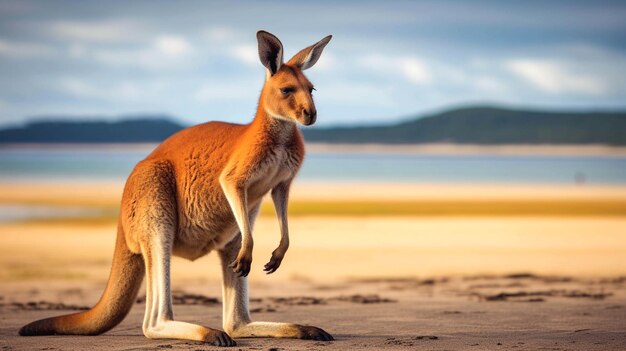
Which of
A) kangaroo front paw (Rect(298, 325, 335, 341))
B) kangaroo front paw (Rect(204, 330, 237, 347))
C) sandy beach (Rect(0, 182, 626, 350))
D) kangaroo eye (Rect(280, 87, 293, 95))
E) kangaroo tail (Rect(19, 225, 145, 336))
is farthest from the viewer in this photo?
sandy beach (Rect(0, 182, 626, 350))

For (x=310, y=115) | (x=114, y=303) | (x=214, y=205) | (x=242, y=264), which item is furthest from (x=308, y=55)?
(x=114, y=303)

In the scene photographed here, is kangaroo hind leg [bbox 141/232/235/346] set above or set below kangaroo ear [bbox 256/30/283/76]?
below

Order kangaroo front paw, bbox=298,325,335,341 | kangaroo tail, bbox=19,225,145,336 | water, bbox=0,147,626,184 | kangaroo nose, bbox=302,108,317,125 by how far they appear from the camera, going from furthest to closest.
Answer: water, bbox=0,147,626,184
kangaroo tail, bbox=19,225,145,336
kangaroo front paw, bbox=298,325,335,341
kangaroo nose, bbox=302,108,317,125

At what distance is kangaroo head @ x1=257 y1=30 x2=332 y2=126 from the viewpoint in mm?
5164

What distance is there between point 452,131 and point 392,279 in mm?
118137

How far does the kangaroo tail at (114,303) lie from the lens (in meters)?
5.87

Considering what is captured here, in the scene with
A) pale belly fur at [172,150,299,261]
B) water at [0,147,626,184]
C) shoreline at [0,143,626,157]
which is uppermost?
shoreline at [0,143,626,157]

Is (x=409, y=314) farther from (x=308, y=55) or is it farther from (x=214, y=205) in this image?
(x=308, y=55)

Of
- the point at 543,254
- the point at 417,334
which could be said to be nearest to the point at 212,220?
the point at 417,334

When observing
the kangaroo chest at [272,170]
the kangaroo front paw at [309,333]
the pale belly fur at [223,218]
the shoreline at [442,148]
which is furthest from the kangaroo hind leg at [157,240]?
the shoreline at [442,148]

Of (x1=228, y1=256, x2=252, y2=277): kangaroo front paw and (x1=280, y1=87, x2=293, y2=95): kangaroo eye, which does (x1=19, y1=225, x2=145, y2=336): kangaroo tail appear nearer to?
(x1=228, y1=256, x2=252, y2=277): kangaroo front paw

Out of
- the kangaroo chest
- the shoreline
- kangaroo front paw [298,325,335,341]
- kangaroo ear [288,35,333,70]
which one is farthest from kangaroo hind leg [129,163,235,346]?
the shoreline

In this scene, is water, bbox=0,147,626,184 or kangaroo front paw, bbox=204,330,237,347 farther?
water, bbox=0,147,626,184

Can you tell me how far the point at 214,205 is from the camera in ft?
18.2
